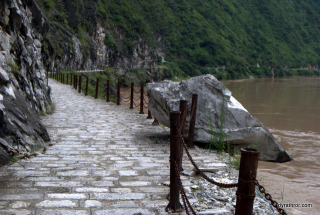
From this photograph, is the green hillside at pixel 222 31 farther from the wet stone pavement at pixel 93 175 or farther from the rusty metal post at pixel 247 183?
the rusty metal post at pixel 247 183

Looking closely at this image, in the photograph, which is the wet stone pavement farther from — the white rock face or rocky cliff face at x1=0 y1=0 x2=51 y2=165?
the white rock face

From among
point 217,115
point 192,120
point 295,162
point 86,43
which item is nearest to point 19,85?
point 192,120

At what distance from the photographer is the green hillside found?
77875 mm

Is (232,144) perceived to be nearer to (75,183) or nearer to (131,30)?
(75,183)

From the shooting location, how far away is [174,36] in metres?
96.9

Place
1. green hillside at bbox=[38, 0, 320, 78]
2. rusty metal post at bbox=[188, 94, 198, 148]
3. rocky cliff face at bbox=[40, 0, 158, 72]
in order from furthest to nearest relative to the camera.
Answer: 1. green hillside at bbox=[38, 0, 320, 78]
2. rocky cliff face at bbox=[40, 0, 158, 72]
3. rusty metal post at bbox=[188, 94, 198, 148]

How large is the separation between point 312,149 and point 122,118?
6689 mm

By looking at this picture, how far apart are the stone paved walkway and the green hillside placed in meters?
51.1

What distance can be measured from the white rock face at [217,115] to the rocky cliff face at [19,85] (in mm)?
2348

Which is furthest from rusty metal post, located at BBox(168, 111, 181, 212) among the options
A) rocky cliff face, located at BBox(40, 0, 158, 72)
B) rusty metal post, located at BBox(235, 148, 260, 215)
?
rocky cliff face, located at BBox(40, 0, 158, 72)

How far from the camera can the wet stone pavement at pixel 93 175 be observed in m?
3.57

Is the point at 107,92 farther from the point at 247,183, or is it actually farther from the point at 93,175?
the point at 247,183

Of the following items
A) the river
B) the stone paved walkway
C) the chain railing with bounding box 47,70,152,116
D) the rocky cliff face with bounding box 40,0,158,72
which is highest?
the rocky cliff face with bounding box 40,0,158,72

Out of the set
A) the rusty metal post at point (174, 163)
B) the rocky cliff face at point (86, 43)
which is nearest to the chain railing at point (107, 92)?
the rocky cliff face at point (86, 43)
